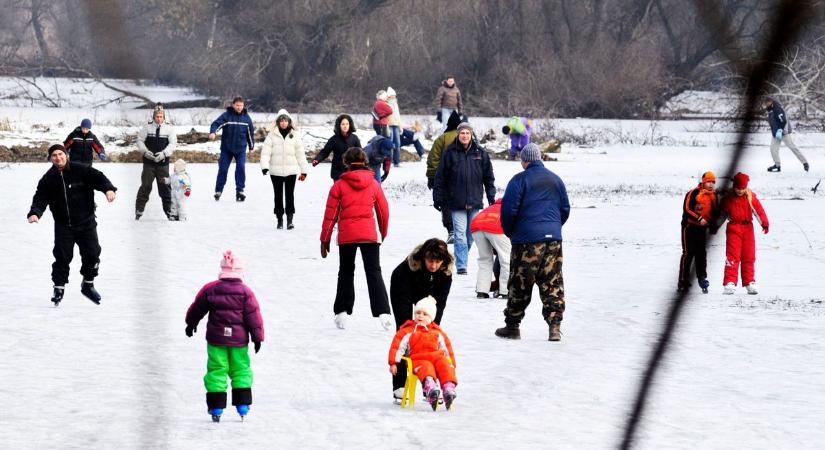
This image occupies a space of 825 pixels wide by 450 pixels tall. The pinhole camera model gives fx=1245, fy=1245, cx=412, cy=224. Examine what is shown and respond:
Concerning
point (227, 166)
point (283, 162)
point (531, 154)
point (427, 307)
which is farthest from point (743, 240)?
point (227, 166)

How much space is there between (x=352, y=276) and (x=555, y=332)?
164 centimetres

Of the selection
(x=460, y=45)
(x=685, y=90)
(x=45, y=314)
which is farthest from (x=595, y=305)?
(x=460, y=45)

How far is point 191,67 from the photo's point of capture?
189 centimetres

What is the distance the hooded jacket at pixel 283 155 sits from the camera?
16.6 meters

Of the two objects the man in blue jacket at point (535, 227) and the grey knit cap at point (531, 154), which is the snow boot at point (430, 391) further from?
the grey knit cap at point (531, 154)

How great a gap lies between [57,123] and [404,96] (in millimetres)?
20622

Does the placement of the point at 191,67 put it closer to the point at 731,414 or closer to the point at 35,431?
the point at 35,431

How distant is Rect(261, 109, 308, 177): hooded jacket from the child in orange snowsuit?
32.1 feet

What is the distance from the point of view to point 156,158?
17125 mm

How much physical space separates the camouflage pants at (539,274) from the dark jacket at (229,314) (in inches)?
119

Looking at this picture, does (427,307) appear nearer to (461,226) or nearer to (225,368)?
(225,368)

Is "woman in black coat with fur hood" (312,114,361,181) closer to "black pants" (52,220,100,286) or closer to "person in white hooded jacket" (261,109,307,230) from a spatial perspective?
"person in white hooded jacket" (261,109,307,230)

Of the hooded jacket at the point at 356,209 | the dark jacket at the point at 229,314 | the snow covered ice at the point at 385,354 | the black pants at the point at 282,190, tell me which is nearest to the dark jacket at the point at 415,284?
the snow covered ice at the point at 385,354

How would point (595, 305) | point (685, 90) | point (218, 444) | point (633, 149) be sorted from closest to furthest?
point (685, 90)
point (218, 444)
point (595, 305)
point (633, 149)
